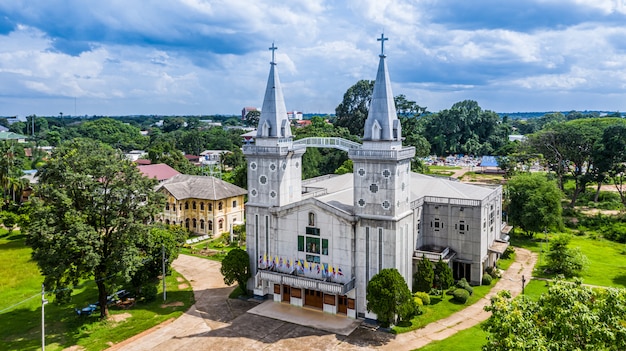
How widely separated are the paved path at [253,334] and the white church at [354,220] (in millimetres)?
3367

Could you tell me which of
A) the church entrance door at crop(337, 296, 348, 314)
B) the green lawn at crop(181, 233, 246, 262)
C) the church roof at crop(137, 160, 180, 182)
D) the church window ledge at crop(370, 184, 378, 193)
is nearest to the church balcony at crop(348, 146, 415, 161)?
the church window ledge at crop(370, 184, 378, 193)

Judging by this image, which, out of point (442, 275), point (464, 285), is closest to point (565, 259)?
point (464, 285)

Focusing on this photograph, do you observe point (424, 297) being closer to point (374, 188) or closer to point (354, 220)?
point (354, 220)

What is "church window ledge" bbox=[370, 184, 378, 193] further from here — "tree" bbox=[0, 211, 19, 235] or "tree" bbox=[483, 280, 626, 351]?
"tree" bbox=[0, 211, 19, 235]

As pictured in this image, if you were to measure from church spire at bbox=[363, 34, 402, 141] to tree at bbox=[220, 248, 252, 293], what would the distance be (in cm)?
1482

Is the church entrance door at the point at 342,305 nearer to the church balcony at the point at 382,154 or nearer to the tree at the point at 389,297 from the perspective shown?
the tree at the point at 389,297

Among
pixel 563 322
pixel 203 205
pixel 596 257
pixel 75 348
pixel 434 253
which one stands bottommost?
pixel 75 348

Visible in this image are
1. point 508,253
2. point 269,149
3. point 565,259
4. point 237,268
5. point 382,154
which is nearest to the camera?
point 382,154

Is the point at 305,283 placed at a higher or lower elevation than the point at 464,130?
lower

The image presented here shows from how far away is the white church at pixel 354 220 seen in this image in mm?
36094

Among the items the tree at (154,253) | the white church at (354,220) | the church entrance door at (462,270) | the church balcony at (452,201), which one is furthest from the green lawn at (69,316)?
the church entrance door at (462,270)

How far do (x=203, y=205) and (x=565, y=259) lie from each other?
144ft

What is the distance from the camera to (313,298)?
38875mm

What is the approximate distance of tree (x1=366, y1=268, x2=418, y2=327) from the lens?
34.0 m
